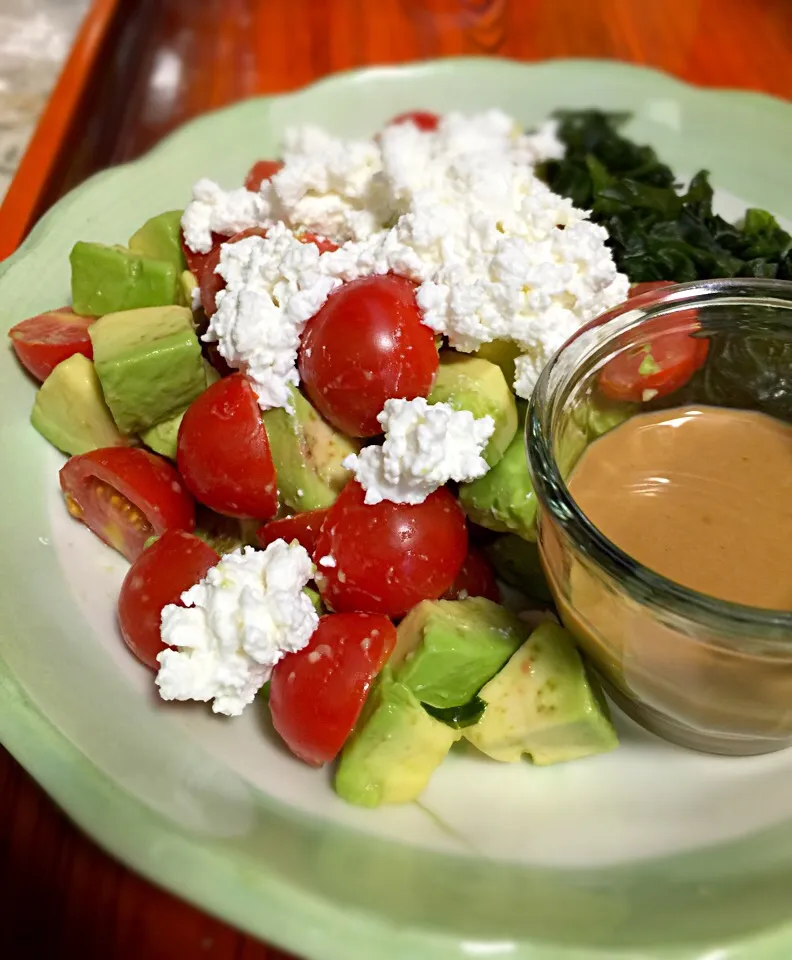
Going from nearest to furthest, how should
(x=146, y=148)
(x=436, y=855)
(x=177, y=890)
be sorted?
(x=177, y=890) → (x=436, y=855) → (x=146, y=148)

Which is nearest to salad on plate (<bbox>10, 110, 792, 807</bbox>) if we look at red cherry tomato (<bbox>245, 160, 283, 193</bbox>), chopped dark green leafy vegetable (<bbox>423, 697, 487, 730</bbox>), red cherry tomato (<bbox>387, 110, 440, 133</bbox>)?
chopped dark green leafy vegetable (<bbox>423, 697, 487, 730</bbox>)

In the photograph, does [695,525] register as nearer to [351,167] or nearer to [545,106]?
[351,167]

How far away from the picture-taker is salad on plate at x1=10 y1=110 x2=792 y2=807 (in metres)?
1.26

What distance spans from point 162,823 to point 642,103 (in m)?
2.27

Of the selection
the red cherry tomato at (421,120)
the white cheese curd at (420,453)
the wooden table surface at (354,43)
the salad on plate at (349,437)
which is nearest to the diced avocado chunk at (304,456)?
the salad on plate at (349,437)

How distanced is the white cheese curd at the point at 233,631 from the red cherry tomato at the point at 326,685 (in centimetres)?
3

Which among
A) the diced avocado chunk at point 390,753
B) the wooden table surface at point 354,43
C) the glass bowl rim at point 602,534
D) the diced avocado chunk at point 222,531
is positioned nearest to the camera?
the glass bowl rim at point 602,534

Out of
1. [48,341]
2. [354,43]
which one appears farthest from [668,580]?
[354,43]

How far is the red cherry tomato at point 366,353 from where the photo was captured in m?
1.37

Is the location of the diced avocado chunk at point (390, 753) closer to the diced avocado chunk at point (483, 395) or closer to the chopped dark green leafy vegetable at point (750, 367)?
the diced avocado chunk at point (483, 395)

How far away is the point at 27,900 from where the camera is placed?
1.30 meters

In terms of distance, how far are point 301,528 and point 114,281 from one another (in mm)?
657

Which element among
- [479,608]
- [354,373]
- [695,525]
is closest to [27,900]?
[479,608]

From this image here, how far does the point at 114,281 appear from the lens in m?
1.66
